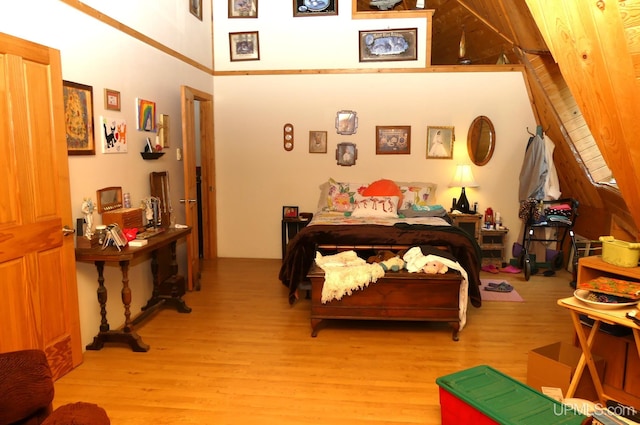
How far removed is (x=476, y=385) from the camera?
2.21 m

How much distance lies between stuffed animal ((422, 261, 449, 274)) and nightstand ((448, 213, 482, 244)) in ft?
6.41

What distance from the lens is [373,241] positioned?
4004 mm

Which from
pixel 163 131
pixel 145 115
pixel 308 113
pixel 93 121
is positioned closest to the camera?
pixel 93 121

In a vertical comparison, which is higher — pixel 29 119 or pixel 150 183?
pixel 29 119

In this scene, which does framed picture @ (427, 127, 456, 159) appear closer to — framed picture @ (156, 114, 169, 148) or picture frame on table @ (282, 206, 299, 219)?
picture frame on table @ (282, 206, 299, 219)

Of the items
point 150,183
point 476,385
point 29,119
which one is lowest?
point 476,385

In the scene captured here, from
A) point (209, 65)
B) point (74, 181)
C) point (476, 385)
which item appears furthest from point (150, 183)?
point (476, 385)

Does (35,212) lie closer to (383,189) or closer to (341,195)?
(341,195)

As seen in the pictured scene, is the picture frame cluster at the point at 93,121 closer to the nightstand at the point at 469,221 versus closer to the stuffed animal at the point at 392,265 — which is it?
the stuffed animal at the point at 392,265

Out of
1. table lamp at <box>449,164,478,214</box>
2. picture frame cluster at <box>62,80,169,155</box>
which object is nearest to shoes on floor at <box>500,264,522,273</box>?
table lamp at <box>449,164,478,214</box>

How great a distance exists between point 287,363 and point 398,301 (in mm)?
955

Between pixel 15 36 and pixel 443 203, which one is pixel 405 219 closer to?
pixel 443 203

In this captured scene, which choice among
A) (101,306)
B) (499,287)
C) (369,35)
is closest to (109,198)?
(101,306)

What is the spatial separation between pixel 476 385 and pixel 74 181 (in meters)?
2.77
